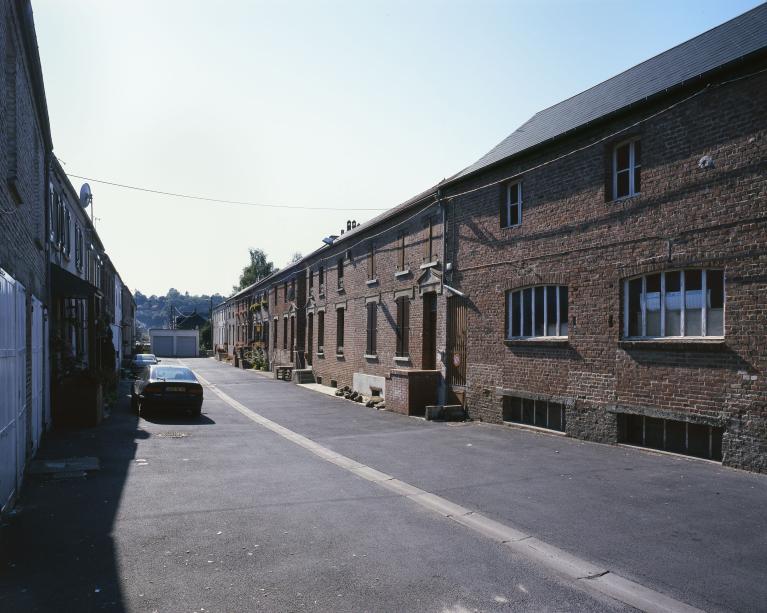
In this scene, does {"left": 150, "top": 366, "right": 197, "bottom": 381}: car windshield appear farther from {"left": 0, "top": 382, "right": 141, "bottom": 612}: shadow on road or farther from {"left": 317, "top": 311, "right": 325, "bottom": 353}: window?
{"left": 317, "top": 311, "right": 325, "bottom": 353}: window

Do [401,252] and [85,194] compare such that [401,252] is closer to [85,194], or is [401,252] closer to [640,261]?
[640,261]

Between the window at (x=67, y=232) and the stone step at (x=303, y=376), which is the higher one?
the window at (x=67, y=232)

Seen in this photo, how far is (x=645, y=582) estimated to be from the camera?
15.3ft

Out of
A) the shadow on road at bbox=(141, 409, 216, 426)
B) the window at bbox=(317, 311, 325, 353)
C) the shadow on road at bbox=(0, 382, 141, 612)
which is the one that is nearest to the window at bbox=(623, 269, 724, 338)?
the shadow on road at bbox=(0, 382, 141, 612)

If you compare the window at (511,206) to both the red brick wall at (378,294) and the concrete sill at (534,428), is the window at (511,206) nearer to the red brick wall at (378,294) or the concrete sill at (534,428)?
the red brick wall at (378,294)

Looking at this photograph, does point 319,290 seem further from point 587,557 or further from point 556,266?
point 587,557

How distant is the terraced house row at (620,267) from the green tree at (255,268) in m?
62.6

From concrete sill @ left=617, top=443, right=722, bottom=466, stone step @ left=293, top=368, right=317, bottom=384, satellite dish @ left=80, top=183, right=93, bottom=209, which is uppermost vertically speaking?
satellite dish @ left=80, top=183, right=93, bottom=209

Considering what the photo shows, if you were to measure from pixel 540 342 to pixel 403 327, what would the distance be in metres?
7.36

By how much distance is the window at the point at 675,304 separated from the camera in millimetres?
9406

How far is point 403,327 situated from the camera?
19531 mm

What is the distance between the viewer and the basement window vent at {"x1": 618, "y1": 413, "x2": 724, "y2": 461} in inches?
370

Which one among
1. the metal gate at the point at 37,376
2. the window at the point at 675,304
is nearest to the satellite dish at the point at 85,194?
the metal gate at the point at 37,376

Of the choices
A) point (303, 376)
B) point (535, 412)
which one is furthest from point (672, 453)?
point (303, 376)
